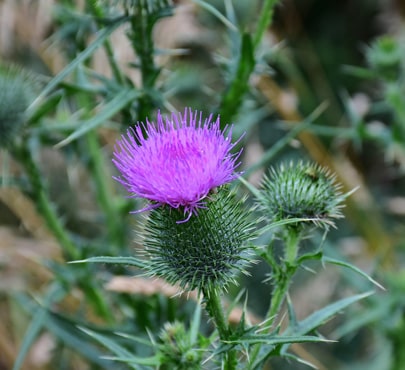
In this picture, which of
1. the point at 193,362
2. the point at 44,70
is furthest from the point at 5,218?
the point at 193,362

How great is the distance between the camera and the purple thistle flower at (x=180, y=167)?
1.67 meters

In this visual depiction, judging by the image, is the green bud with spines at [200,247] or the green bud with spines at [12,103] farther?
the green bud with spines at [12,103]

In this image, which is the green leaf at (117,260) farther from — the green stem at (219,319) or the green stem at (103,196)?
the green stem at (103,196)

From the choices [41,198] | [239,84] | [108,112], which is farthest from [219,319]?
[41,198]

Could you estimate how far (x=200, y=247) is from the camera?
5.84 feet

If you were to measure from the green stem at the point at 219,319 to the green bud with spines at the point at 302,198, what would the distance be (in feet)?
1.00

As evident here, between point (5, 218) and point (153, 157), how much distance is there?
11.6ft

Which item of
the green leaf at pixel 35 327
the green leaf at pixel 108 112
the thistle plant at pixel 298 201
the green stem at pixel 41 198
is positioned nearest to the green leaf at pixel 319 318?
the thistle plant at pixel 298 201

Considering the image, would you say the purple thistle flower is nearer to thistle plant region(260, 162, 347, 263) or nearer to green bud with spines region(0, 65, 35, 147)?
thistle plant region(260, 162, 347, 263)

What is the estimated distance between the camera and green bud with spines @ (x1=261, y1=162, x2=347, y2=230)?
200 centimetres

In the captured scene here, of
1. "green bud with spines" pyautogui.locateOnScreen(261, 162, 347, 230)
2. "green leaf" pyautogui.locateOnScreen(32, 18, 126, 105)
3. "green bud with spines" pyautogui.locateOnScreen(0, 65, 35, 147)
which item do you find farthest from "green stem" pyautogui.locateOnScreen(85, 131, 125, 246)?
"green bud with spines" pyautogui.locateOnScreen(261, 162, 347, 230)

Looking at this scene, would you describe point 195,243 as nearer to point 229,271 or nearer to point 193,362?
point 229,271

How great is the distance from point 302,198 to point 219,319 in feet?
1.42

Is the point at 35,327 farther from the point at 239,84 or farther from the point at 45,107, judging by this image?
the point at 239,84
